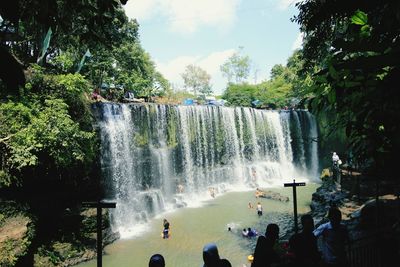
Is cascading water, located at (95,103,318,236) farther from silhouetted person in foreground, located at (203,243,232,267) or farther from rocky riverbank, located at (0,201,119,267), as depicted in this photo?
silhouetted person in foreground, located at (203,243,232,267)

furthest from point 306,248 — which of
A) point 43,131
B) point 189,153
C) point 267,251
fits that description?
point 189,153

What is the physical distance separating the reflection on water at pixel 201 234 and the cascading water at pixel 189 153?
1703 millimetres

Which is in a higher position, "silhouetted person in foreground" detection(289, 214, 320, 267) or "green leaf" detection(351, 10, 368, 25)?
"green leaf" detection(351, 10, 368, 25)

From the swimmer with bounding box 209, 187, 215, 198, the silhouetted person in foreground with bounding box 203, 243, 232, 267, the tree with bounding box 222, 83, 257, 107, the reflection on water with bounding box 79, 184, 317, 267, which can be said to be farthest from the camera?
the tree with bounding box 222, 83, 257, 107

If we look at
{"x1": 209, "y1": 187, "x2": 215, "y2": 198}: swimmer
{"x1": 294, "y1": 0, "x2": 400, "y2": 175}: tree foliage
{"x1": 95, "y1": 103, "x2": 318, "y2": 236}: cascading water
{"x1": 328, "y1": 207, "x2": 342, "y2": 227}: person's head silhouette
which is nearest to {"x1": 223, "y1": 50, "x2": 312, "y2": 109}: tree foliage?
{"x1": 95, "y1": 103, "x2": 318, "y2": 236}: cascading water

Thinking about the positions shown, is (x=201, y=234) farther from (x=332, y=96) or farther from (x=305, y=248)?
(x=332, y=96)

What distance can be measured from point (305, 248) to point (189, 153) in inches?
801

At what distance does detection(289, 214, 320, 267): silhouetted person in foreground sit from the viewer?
387 cm

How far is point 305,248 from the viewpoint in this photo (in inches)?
157

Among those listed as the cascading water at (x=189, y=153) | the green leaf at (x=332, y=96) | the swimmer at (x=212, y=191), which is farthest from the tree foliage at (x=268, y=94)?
the green leaf at (x=332, y=96)

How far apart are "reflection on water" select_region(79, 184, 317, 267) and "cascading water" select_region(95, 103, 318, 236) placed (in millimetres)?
1703

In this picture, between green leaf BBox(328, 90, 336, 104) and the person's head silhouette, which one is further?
the person's head silhouette

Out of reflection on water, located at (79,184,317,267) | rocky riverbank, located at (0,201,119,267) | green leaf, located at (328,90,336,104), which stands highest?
green leaf, located at (328,90,336,104)

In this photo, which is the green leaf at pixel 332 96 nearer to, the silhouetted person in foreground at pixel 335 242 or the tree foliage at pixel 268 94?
the silhouetted person in foreground at pixel 335 242
